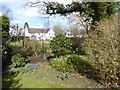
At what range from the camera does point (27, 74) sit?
5.27 metres

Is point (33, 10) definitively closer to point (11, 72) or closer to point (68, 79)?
point (11, 72)

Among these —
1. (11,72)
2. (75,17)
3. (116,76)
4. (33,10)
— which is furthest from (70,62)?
(33,10)

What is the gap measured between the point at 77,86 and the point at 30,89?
1868 millimetres

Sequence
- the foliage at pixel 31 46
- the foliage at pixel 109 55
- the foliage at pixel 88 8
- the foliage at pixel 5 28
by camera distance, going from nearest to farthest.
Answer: the foliage at pixel 109 55
the foliage at pixel 88 8
the foliage at pixel 5 28
the foliage at pixel 31 46

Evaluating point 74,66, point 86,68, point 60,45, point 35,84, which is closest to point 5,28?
point 60,45

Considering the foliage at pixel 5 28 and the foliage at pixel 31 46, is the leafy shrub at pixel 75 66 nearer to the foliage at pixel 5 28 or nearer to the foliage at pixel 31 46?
the foliage at pixel 31 46

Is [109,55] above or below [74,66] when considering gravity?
above

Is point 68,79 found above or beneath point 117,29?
beneath

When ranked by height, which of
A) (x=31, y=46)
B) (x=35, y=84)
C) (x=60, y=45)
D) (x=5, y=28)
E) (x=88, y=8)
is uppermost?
(x=88, y=8)

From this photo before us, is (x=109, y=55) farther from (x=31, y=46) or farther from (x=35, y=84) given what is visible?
(x=31, y=46)

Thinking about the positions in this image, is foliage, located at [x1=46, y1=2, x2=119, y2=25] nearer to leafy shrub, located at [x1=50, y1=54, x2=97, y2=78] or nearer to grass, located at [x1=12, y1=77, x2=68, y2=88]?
leafy shrub, located at [x1=50, y1=54, x2=97, y2=78]

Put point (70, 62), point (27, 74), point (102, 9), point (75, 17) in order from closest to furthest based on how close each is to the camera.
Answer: point (27, 74) < point (70, 62) < point (102, 9) < point (75, 17)

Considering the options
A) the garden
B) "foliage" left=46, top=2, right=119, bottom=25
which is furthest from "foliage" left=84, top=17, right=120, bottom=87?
"foliage" left=46, top=2, right=119, bottom=25

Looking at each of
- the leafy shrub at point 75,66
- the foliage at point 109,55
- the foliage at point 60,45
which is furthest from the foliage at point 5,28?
the foliage at point 109,55
